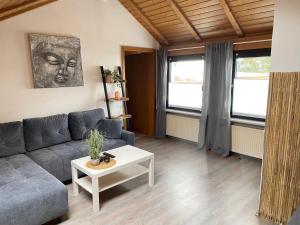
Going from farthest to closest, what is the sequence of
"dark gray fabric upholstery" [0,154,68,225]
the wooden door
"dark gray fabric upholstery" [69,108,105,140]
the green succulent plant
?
the wooden door → "dark gray fabric upholstery" [69,108,105,140] → the green succulent plant → "dark gray fabric upholstery" [0,154,68,225]

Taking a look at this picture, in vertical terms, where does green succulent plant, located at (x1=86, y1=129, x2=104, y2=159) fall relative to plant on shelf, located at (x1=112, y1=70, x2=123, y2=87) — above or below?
below

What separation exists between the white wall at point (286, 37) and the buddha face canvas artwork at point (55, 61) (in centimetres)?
297

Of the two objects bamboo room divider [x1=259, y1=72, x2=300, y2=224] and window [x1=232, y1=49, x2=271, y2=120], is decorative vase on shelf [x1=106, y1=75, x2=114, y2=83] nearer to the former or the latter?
window [x1=232, y1=49, x2=271, y2=120]

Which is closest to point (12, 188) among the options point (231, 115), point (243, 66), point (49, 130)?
point (49, 130)

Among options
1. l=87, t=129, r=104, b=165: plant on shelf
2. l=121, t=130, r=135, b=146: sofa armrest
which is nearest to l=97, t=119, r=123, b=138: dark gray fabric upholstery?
l=121, t=130, r=135, b=146: sofa armrest

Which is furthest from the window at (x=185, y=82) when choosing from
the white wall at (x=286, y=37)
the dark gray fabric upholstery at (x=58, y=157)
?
the dark gray fabric upholstery at (x=58, y=157)

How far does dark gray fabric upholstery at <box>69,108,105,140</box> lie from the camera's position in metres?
3.62

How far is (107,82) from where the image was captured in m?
4.28

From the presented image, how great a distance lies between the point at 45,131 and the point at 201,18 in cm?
309

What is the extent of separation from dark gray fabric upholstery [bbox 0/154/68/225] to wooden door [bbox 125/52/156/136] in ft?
10.5

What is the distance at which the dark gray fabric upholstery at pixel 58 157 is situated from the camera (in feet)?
9.52

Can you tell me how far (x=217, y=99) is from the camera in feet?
13.6

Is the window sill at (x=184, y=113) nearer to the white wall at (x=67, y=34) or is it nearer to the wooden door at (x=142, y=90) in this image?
the wooden door at (x=142, y=90)

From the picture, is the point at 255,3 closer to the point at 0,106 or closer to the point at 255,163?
the point at 255,163
